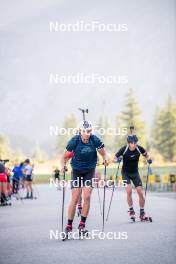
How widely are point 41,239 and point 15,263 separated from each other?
2468 mm

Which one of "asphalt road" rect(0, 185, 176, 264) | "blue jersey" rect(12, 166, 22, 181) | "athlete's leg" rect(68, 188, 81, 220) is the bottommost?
"asphalt road" rect(0, 185, 176, 264)

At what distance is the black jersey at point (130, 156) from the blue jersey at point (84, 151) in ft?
8.48

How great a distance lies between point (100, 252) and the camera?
809 cm

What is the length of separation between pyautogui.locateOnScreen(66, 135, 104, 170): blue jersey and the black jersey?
2585 mm

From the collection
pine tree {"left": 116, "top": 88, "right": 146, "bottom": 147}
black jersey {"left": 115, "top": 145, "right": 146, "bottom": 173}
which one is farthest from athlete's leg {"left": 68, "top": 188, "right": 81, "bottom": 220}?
pine tree {"left": 116, "top": 88, "right": 146, "bottom": 147}

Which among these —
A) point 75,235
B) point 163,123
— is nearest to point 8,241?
point 75,235

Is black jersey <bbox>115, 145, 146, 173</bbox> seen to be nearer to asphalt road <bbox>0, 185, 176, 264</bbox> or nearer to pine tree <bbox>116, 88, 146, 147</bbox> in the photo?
asphalt road <bbox>0, 185, 176, 264</bbox>

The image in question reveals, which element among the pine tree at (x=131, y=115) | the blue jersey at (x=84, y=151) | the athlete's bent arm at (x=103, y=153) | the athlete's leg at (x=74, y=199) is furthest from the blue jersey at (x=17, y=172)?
the pine tree at (x=131, y=115)

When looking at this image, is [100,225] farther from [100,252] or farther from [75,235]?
[100,252]

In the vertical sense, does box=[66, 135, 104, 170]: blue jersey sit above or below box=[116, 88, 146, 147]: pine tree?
below

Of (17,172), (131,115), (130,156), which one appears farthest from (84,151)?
(131,115)

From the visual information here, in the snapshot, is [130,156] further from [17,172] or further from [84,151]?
[17,172]

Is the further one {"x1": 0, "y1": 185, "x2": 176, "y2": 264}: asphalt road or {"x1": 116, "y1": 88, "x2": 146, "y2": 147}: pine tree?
{"x1": 116, "y1": 88, "x2": 146, "y2": 147}: pine tree

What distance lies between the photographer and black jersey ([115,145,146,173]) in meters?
12.7
